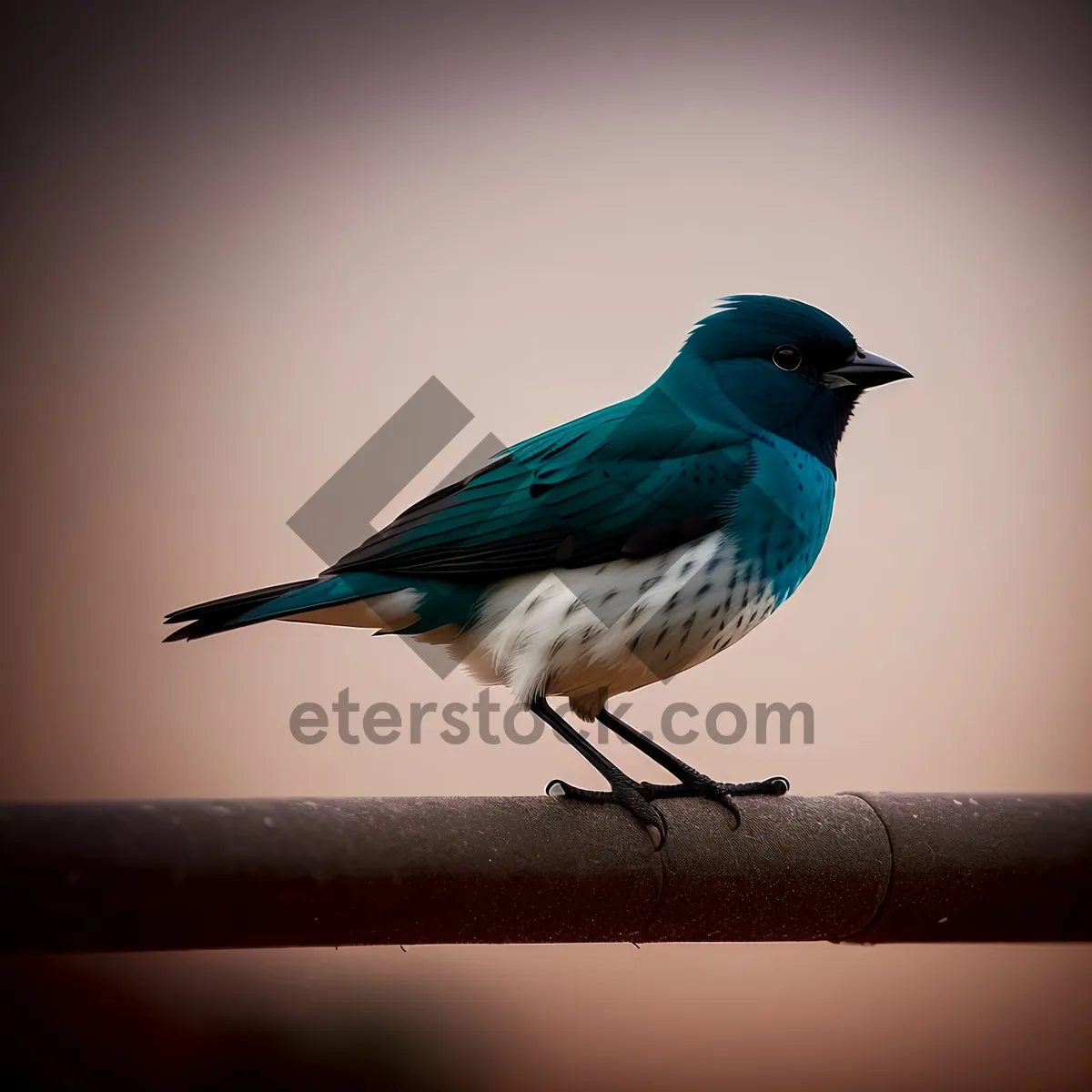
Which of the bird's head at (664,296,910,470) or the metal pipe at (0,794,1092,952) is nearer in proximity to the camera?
the metal pipe at (0,794,1092,952)

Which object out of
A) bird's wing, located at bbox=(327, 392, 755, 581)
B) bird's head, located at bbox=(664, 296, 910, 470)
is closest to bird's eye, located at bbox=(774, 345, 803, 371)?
bird's head, located at bbox=(664, 296, 910, 470)

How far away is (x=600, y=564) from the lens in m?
1.95

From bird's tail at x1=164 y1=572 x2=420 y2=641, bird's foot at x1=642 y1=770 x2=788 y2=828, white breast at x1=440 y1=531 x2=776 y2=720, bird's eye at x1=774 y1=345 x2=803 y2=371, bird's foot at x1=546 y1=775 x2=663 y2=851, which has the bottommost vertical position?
bird's foot at x1=642 y1=770 x2=788 y2=828

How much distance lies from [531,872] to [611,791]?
1.41ft

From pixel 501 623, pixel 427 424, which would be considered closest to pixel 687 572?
pixel 501 623

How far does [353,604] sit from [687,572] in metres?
0.56

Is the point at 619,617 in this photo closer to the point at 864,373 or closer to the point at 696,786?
the point at 696,786

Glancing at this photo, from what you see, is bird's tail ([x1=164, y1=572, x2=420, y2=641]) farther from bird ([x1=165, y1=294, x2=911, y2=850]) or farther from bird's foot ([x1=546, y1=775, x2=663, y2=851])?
bird's foot ([x1=546, y1=775, x2=663, y2=851])

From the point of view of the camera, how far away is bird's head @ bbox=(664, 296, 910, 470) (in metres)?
2.17

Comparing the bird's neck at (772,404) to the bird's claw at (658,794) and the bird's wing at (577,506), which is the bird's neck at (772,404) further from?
the bird's claw at (658,794)

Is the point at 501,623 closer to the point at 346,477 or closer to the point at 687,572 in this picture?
the point at 687,572

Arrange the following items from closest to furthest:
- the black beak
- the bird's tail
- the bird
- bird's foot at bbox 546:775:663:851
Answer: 1. bird's foot at bbox 546:775:663:851
2. the bird's tail
3. the bird
4. the black beak

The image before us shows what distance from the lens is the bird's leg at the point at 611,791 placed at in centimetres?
163

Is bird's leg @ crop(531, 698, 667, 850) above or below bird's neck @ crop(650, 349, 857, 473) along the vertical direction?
below
